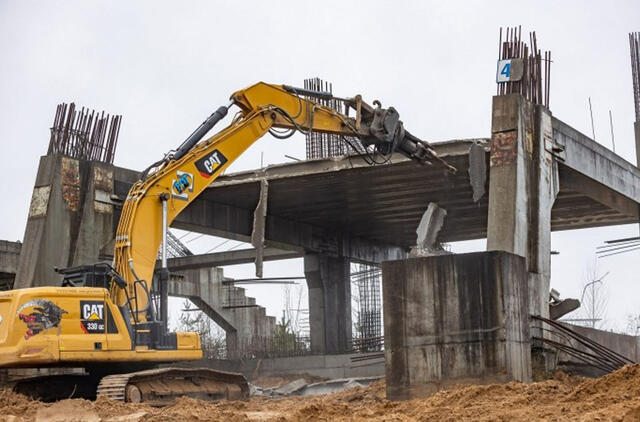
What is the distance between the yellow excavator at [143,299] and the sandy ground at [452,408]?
905 mm

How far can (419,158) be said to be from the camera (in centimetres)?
2186

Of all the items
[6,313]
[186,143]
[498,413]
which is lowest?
[498,413]

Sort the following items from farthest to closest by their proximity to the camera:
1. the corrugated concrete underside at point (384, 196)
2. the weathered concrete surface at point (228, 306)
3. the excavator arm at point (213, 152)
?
the weathered concrete surface at point (228, 306)
the corrugated concrete underside at point (384, 196)
the excavator arm at point (213, 152)

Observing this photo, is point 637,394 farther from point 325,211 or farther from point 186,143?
point 325,211

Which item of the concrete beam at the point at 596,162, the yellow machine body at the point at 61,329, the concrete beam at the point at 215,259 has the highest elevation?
the concrete beam at the point at 596,162

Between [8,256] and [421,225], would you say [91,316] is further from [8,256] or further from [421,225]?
[8,256]

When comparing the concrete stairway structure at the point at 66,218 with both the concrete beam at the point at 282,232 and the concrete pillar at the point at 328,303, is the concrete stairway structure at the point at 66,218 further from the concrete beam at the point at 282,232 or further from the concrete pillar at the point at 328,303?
the concrete pillar at the point at 328,303

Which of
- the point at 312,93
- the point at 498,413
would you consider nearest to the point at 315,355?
the point at 312,93

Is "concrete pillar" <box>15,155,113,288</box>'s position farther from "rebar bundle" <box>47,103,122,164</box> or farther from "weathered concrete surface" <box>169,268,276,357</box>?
"weathered concrete surface" <box>169,268,276,357</box>

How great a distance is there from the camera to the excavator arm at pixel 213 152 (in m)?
17.6

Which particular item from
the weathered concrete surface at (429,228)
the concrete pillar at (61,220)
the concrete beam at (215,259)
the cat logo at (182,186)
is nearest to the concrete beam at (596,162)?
the weathered concrete surface at (429,228)

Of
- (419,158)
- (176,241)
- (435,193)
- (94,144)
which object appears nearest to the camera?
(419,158)

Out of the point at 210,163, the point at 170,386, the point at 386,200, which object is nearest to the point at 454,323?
the point at 170,386

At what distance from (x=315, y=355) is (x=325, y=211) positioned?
4.60m
